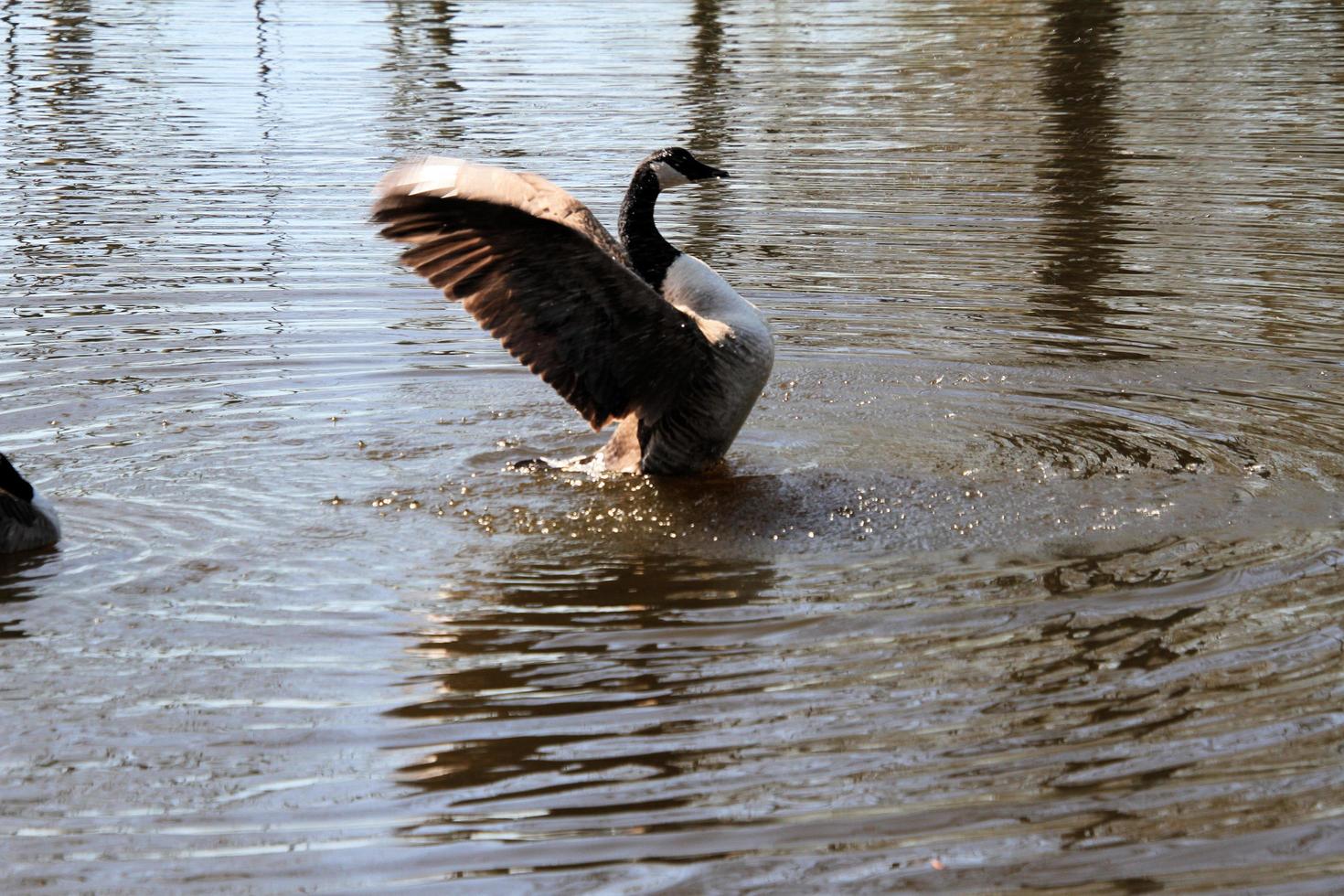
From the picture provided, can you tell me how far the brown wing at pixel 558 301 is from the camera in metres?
7.46

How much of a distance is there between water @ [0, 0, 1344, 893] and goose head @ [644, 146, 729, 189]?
1.40 meters

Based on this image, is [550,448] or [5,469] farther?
[550,448]

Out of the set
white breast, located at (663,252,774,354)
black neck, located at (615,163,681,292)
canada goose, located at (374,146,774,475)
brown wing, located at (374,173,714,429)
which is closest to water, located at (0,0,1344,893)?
canada goose, located at (374,146,774,475)

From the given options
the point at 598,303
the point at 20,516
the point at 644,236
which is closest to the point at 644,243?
the point at 644,236

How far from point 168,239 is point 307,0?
20.4 meters

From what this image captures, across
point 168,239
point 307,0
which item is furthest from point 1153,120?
point 307,0

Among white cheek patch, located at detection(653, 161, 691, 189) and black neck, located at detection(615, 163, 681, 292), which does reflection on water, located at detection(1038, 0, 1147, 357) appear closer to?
white cheek patch, located at detection(653, 161, 691, 189)

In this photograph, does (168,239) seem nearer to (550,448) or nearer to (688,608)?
(550,448)

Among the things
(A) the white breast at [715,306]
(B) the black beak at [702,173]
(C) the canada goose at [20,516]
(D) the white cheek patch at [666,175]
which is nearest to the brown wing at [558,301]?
(A) the white breast at [715,306]

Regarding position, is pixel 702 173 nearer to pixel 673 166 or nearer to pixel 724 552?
pixel 673 166

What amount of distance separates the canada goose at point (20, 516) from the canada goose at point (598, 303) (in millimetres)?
1950

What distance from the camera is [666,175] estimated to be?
28.8 feet

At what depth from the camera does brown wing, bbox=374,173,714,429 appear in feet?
24.5

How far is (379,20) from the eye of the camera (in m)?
29.4
